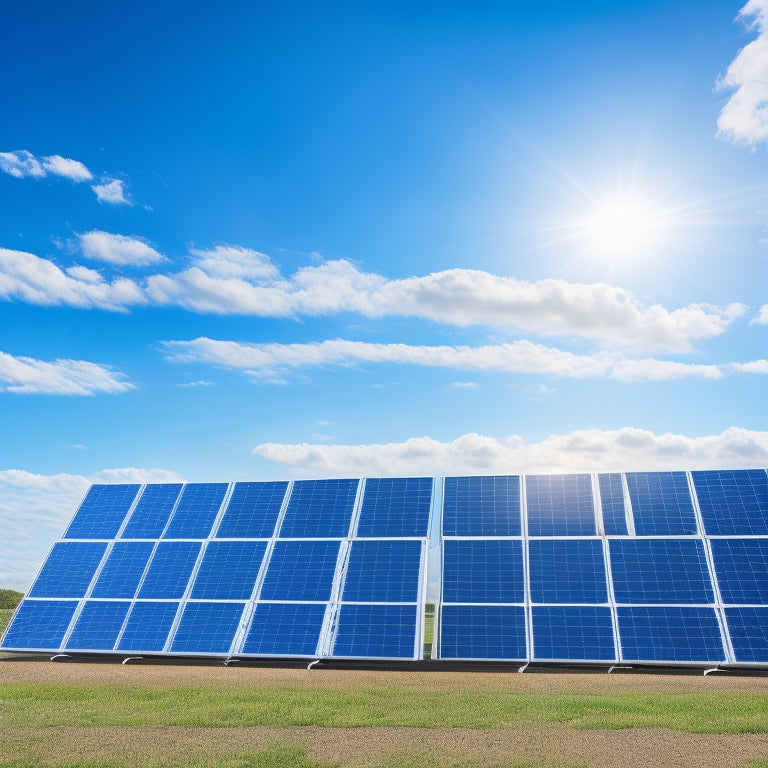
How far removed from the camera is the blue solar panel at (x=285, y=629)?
1923 cm

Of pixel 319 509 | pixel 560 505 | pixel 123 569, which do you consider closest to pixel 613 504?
pixel 560 505

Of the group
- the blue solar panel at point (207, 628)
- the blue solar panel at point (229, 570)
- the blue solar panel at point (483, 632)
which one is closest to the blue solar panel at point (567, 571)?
the blue solar panel at point (483, 632)

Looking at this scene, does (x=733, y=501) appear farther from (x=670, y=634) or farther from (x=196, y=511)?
(x=196, y=511)

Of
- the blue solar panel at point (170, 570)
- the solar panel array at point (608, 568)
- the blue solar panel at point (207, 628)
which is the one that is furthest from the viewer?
the blue solar panel at point (170, 570)

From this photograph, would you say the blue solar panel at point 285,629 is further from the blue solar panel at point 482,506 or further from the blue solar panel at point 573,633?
the blue solar panel at point 573,633

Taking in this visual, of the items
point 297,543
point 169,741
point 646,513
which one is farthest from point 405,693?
point 646,513

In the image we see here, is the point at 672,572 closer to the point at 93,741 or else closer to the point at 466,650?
the point at 466,650

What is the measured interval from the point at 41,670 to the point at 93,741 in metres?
8.81

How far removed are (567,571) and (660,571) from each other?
2560mm

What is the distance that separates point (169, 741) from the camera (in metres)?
11.5

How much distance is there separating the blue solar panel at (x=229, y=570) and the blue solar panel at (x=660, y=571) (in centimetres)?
1071

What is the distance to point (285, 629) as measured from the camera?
778 inches

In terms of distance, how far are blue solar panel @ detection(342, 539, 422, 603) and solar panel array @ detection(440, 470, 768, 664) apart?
1010mm

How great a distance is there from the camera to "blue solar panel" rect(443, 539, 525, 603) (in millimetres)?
20000
